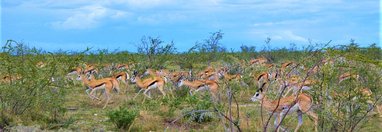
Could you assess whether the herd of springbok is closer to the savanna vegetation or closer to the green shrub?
the savanna vegetation

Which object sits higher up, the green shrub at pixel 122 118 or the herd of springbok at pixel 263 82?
the herd of springbok at pixel 263 82

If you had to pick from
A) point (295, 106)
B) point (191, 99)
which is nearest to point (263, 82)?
point (191, 99)

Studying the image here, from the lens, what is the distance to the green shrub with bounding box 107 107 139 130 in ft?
30.6

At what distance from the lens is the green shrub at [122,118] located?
30.6 feet

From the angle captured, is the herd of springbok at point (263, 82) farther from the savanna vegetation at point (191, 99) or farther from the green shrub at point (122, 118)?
the green shrub at point (122, 118)

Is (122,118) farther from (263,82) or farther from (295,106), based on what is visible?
(263,82)

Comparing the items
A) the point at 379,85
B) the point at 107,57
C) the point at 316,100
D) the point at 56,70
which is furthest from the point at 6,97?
the point at 107,57

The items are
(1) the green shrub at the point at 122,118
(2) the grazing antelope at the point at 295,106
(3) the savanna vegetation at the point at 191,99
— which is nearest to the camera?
(3) the savanna vegetation at the point at 191,99

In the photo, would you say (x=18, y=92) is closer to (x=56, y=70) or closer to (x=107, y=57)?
(x=56, y=70)

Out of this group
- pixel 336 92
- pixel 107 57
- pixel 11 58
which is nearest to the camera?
pixel 336 92

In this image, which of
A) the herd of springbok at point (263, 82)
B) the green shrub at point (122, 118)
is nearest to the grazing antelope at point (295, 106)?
the herd of springbok at point (263, 82)

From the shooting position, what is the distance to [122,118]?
9352 mm

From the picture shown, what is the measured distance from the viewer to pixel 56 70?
9914 mm

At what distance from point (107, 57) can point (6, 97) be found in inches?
626
